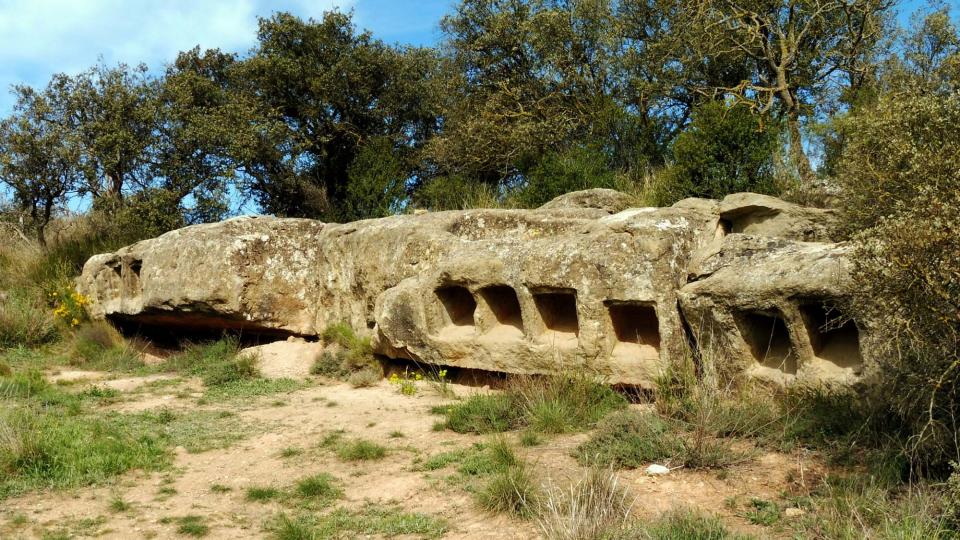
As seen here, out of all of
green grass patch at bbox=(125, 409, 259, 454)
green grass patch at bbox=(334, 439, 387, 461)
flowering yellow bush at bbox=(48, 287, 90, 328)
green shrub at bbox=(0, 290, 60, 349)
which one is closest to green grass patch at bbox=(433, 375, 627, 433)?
green grass patch at bbox=(334, 439, 387, 461)

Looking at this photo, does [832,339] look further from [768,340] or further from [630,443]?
[630,443]

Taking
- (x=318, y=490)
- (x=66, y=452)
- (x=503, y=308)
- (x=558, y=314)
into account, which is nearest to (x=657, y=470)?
(x=318, y=490)

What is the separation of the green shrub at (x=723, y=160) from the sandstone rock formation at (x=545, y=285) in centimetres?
91

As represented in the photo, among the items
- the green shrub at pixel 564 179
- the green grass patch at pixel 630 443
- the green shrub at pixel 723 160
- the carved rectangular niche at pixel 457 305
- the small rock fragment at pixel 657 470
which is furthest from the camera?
the green shrub at pixel 564 179

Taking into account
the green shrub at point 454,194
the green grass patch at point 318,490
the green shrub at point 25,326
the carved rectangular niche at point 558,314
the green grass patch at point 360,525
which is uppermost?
the green shrub at point 454,194

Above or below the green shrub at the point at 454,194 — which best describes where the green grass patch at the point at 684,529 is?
below

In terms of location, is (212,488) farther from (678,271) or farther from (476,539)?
(678,271)

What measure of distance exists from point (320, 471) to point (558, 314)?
10.7 ft

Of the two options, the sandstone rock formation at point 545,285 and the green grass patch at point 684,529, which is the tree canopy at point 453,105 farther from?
the green grass patch at point 684,529

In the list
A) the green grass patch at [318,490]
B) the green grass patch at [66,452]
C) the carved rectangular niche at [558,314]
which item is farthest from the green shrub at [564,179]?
the green grass patch at [318,490]

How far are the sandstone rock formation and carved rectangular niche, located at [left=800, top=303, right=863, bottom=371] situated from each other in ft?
0.05

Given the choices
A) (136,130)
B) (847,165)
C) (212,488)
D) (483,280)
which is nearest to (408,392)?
(483,280)

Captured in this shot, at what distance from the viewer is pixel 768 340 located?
7617mm

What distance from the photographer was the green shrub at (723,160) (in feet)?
38.2
